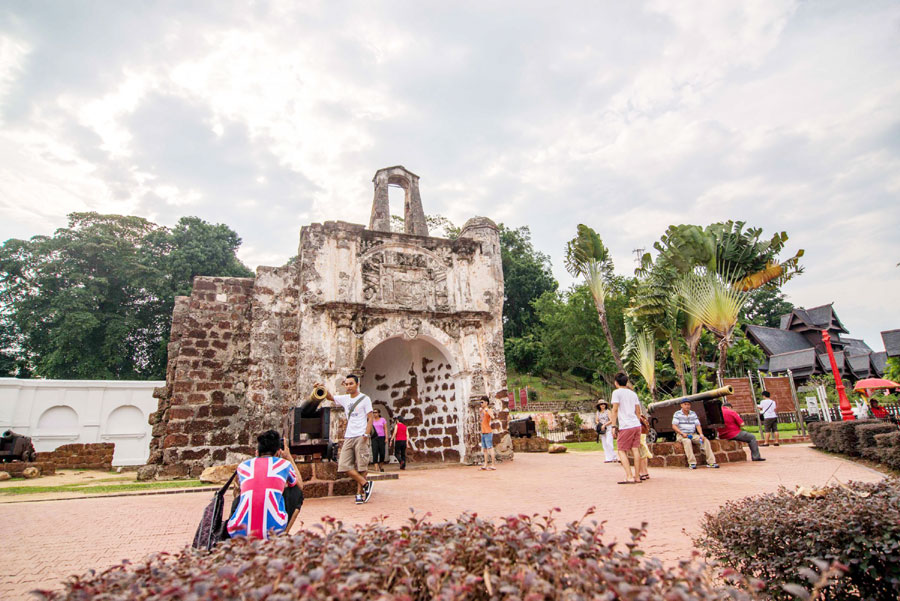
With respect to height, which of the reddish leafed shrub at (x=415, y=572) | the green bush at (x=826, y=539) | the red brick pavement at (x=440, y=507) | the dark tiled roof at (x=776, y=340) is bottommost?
the red brick pavement at (x=440, y=507)

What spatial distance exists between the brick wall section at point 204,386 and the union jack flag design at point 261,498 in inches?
351

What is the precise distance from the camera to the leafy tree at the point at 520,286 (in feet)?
147

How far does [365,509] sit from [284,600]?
5658 mm

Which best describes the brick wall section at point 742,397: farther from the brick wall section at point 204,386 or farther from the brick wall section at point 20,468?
the brick wall section at point 20,468

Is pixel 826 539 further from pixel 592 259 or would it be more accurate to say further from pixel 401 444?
pixel 592 259

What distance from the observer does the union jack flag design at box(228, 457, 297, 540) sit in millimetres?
3477

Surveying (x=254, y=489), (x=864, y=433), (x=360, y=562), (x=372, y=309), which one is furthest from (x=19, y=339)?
(x=864, y=433)

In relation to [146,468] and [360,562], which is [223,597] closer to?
[360,562]

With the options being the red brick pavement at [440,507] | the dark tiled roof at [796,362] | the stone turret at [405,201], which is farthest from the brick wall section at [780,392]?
the dark tiled roof at [796,362]

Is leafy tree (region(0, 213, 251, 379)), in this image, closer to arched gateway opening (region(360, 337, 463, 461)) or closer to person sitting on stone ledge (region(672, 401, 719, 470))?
arched gateway opening (region(360, 337, 463, 461))

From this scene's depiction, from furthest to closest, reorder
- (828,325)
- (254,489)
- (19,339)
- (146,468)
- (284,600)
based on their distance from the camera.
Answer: (828,325)
(19,339)
(146,468)
(254,489)
(284,600)

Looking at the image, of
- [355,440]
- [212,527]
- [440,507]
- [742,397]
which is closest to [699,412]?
[742,397]

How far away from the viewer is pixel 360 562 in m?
1.76

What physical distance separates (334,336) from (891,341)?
1252 inches
